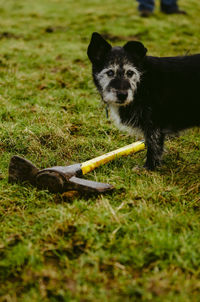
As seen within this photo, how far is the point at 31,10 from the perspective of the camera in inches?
Answer: 549

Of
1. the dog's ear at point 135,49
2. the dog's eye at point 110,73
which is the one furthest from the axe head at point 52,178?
the dog's ear at point 135,49

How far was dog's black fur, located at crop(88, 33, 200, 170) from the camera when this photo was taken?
142 inches

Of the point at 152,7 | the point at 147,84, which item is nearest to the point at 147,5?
the point at 152,7

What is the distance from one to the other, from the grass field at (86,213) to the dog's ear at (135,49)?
56.7 inches

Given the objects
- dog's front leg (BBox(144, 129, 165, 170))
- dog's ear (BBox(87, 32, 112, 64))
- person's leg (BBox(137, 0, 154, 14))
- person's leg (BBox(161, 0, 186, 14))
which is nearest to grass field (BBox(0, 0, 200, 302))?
dog's front leg (BBox(144, 129, 165, 170))

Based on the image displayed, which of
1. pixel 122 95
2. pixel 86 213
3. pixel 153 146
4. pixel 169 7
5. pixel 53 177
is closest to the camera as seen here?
pixel 86 213

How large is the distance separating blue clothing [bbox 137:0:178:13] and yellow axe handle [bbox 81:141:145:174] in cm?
969

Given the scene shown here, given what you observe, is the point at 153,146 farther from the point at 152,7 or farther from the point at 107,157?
the point at 152,7

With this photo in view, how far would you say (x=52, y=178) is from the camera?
321 centimetres

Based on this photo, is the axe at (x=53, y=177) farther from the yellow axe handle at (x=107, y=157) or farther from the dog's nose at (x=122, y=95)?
the dog's nose at (x=122, y=95)

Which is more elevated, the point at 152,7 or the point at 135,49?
the point at 152,7

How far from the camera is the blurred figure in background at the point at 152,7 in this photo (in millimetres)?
11859

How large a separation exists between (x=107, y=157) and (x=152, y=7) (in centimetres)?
1036

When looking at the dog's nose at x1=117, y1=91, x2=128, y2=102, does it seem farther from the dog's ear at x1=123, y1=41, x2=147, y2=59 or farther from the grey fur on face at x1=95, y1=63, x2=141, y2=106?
the dog's ear at x1=123, y1=41, x2=147, y2=59
